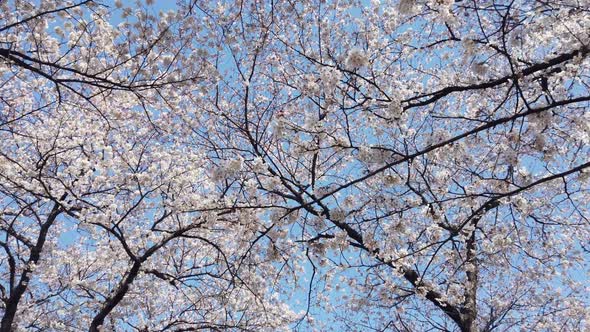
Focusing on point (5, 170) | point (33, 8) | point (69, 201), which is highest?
point (69, 201)

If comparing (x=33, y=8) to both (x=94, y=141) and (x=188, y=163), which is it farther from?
(x=94, y=141)

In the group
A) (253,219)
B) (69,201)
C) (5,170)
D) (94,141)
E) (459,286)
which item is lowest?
(253,219)

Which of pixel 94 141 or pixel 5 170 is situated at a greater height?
pixel 94 141

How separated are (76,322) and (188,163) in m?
3.89

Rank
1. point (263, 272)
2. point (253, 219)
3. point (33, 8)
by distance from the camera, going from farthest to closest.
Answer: point (263, 272), point (253, 219), point (33, 8)

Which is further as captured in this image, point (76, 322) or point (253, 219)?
point (76, 322)

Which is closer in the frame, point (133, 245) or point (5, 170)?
point (5, 170)

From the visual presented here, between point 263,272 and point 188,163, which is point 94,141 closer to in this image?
point 188,163

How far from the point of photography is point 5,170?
7.16 meters

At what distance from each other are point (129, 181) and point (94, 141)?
1.05 metres

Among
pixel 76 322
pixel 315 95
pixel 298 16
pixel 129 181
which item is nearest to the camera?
pixel 315 95

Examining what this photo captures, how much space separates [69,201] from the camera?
8539 mm

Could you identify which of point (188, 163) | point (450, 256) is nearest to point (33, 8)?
point (188, 163)

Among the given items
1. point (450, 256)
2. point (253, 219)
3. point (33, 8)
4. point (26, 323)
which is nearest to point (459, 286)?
point (450, 256)
